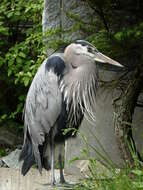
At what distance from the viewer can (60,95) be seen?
3.60 m

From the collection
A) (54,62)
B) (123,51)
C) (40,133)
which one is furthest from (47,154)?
(123,51)

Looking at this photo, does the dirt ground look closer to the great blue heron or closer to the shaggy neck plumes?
the great blue heron

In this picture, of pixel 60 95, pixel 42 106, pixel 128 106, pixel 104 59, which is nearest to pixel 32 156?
pixel 42 106

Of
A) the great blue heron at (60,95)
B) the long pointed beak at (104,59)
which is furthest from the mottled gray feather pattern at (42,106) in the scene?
the long pointed beak at (104,59)

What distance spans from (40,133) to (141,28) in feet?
3.46

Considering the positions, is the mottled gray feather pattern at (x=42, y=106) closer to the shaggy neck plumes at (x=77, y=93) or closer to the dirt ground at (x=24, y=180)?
the shaggy neck plumes at (x=77, y=93)

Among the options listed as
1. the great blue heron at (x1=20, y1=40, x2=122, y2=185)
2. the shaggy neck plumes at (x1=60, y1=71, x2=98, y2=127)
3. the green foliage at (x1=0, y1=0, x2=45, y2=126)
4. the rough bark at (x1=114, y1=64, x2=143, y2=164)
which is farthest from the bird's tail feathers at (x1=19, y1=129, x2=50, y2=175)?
the green foliage at (x1=0, y1=0, x2=45, y2=126)

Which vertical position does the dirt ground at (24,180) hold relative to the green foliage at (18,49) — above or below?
below

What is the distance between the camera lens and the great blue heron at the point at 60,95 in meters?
3.57

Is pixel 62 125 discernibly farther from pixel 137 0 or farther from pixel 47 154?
pixel 137 0

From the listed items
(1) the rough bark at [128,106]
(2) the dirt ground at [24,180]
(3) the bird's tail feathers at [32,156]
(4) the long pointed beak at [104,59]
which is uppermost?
(4) the long pointed beak at [104,59]

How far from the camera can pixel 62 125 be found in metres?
3.65

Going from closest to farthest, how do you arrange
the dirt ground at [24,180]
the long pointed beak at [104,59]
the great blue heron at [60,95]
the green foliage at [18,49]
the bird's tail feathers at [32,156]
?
the long pointed beak at [104,59] < the great blue heron at [60,95] < the bird's tail feathers at [32,156] < the dirt ground at [24,180] < the green foliage at [18,49]

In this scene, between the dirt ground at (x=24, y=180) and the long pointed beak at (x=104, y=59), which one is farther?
the dirt ground at (x=24, y=180)
